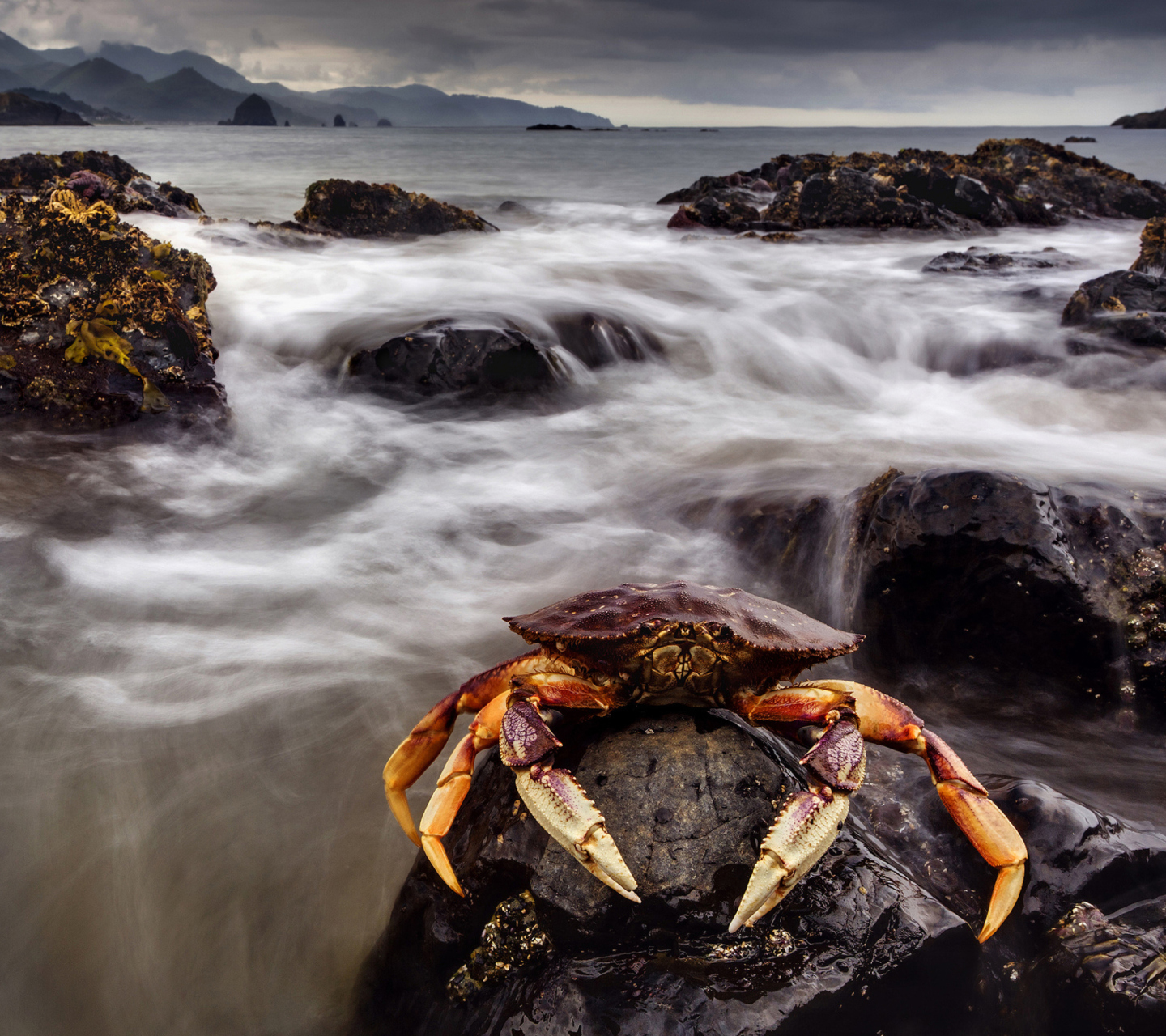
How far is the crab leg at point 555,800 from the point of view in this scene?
7.54 feet

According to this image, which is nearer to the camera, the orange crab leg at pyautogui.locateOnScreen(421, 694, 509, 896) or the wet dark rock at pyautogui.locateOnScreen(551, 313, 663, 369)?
the orange crab leg at pyautogui.locateOnScreen(421, 694, 509, 896)

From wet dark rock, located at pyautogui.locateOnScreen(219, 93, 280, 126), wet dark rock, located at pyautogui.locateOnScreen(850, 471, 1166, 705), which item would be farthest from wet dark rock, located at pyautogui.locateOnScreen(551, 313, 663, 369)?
wet dark rock, located at pyautogui.locateOnScreen(219, 93, 280, 126)

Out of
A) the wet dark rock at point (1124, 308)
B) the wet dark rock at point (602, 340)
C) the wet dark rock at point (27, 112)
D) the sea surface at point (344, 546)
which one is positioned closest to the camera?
the sea surface at point (344, 546)

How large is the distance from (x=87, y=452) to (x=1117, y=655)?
7500mm

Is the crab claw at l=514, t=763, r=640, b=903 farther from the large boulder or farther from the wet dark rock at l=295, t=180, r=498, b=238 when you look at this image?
the wet dark rock at l=295, t=180, r=498, b=238

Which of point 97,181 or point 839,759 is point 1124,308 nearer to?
point 839,759

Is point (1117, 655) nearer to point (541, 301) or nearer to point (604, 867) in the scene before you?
point (604, 867)

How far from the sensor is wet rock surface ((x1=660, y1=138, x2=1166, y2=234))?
62.6 feet

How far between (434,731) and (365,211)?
51.0ft

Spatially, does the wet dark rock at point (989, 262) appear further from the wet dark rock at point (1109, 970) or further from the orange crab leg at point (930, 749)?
the wet dark rock at point (1109, 970)

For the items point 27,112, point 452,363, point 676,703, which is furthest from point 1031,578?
Result: point 27,112

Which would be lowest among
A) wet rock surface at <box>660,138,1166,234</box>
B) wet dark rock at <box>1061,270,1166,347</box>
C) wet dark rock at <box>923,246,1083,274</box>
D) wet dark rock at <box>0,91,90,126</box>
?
wet dark rock at <box>1061,270,1166,347</box>

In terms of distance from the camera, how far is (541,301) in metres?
10.9

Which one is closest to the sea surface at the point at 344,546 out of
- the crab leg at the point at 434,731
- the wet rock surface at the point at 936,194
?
the crab leg at the point at 434,731
